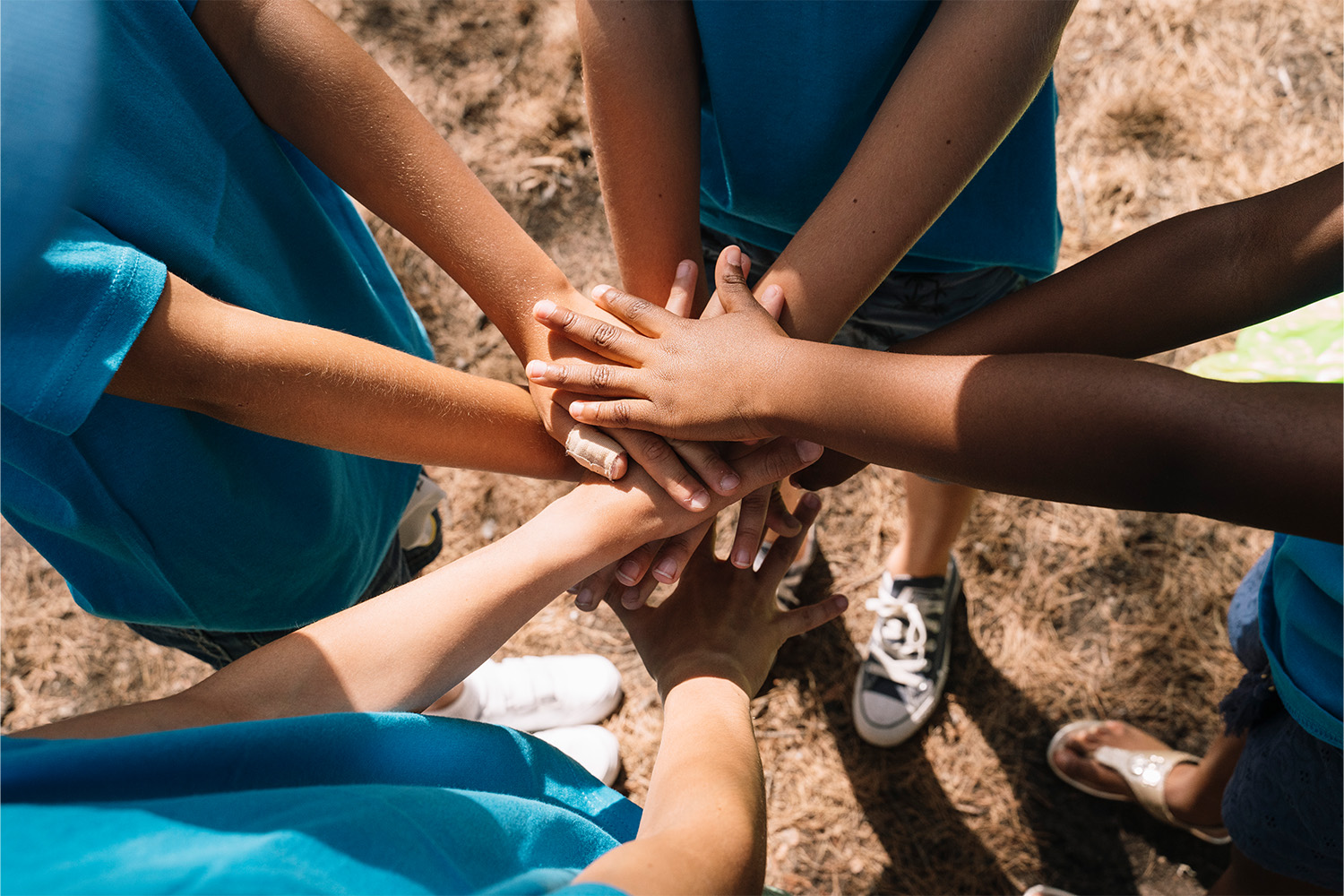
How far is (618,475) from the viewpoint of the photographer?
4.38 feet

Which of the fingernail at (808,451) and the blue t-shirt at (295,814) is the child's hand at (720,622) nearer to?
the fingernail at (808,451)

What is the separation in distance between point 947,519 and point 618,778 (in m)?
1.15

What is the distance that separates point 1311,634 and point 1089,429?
54 centimetres

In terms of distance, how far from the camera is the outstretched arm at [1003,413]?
0.85m

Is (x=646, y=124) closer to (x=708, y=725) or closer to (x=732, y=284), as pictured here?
(x=732, y=284)

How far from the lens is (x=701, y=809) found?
2.99 feet

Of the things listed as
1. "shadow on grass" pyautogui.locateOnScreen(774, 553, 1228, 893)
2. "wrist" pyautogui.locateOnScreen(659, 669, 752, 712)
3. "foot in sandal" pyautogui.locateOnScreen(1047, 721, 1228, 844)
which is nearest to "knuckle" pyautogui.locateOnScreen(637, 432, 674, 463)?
"wrist" pyautogui.locateOnScreen(659, 669, 752, 712)

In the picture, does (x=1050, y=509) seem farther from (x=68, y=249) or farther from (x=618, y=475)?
(x=68, y=249)

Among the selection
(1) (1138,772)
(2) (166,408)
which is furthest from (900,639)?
(2) (166,408)

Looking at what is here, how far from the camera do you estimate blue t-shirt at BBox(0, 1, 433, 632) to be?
2.86ft

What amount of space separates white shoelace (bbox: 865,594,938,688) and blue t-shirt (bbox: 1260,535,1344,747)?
95 cm

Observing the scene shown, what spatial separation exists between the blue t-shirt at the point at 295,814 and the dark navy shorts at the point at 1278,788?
1.09m

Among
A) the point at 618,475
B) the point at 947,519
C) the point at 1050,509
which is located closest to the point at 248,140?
the point at 618,475

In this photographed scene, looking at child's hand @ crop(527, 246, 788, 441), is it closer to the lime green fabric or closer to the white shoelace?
the lime green fabric
